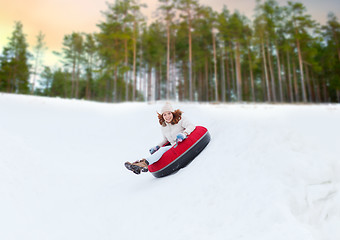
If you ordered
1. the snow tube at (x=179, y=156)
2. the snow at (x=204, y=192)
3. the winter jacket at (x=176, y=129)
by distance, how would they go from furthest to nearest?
the winter jacket at (x=176, y=129)
the snow tube at (x=179, y=156)
the snow at (x=204, y=192)

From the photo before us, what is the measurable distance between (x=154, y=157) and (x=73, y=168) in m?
3.60

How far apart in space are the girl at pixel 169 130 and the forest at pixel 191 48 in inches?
599

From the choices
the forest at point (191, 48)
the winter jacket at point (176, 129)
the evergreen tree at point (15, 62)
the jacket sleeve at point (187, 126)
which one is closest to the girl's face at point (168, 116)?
the winter jacket at point (176, 129)

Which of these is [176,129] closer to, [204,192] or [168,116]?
[168,116]

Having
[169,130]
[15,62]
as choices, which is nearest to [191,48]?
[169,130]

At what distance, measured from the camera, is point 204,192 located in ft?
9.93

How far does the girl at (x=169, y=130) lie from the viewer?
419 centimetres

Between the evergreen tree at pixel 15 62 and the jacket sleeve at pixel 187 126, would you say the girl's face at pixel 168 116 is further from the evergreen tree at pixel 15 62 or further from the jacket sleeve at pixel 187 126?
the evergreen tree at pixel 15 62

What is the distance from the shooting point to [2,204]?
3770 mm

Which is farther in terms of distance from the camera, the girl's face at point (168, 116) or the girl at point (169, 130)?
the girl's face at point (168, 116)

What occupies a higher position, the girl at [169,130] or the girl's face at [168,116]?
the girl's face at [168,116]

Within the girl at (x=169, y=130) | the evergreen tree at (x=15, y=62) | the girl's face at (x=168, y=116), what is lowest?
the girl at (x=169, y=130)

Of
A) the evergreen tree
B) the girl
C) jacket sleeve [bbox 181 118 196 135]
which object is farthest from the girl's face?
the evergreen tree

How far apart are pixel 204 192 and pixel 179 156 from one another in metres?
1.17
